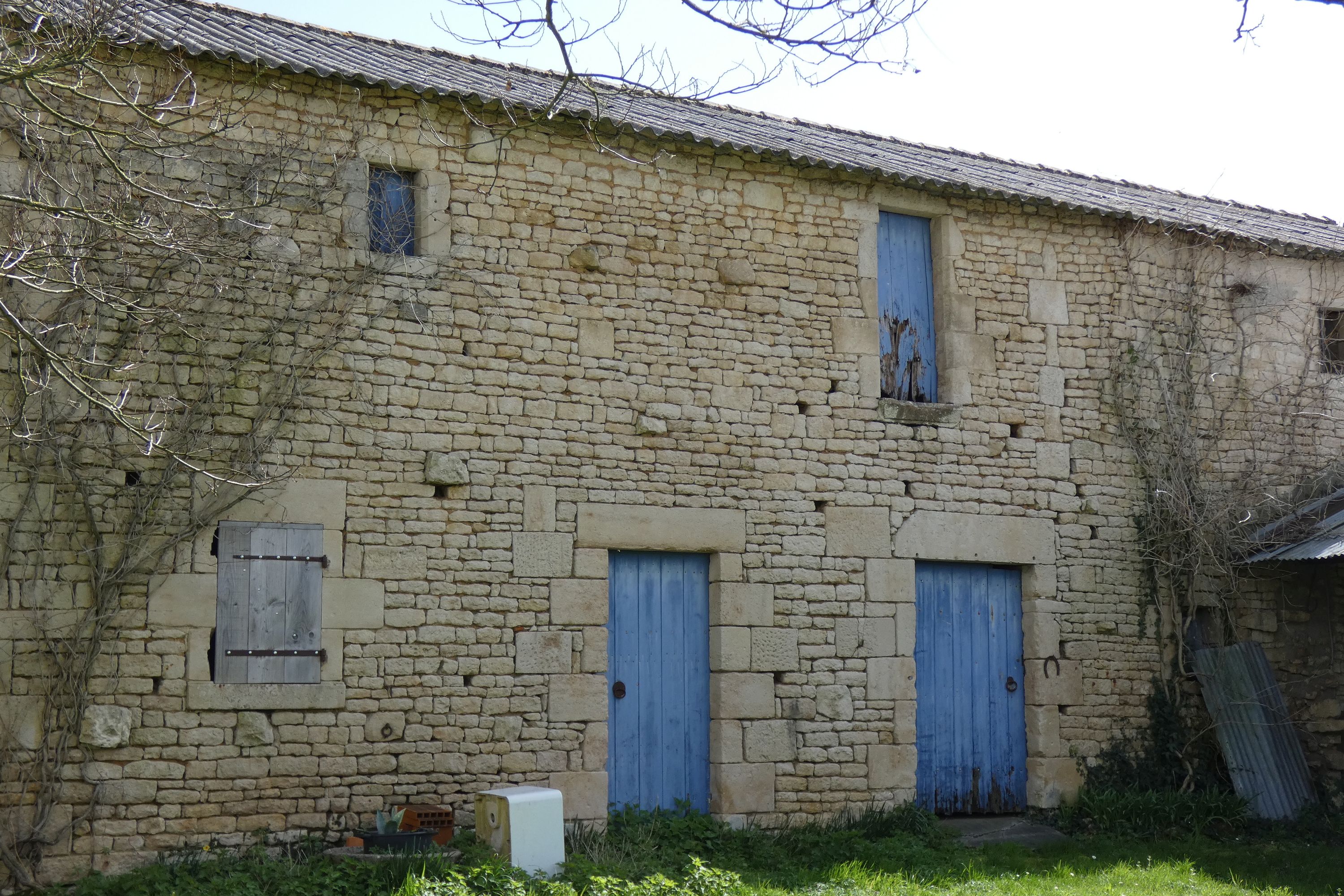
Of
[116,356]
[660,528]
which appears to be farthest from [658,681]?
[116,356]

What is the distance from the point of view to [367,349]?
7.44m

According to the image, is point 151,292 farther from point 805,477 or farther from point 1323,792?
point 1323,792

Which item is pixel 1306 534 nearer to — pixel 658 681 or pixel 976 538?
pixel 976 538

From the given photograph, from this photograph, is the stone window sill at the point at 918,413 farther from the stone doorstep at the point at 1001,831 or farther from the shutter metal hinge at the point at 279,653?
the shutter metal hinge at the point at 279,653

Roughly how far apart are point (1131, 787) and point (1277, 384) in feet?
11.2

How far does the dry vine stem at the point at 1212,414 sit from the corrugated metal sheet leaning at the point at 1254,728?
0.24 metres

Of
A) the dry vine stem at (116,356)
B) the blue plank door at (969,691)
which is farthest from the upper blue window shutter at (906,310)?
the dry vine stem at (116,356)

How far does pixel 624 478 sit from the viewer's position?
26.1 feet

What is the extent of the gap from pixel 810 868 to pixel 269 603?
339cm

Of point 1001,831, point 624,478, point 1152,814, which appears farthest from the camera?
point 1152,814

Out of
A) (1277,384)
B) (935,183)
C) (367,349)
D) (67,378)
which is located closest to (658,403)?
(367,349)

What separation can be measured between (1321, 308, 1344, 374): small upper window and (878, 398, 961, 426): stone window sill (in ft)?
11.4

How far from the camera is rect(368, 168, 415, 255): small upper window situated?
7.64 m

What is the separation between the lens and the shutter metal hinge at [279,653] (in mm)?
6953
